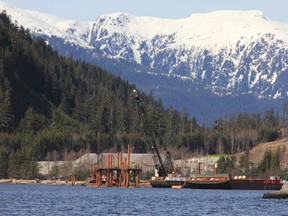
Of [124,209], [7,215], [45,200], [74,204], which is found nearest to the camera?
[7,215]

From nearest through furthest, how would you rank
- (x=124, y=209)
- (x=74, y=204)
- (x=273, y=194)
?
1. (x=124, y=209)
2. (x=74, y=204)
3. (x=273, y=194)

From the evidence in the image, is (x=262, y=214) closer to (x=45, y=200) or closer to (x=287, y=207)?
(x=287, y=207)

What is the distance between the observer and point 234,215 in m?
135

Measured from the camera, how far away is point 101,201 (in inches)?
6658

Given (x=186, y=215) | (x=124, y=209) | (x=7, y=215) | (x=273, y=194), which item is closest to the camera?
(x=7, y=215)

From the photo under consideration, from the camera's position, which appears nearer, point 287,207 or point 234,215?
point 234,215

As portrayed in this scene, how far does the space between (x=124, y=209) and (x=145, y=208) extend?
5.04m

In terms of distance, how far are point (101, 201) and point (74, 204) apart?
1282 centimetres

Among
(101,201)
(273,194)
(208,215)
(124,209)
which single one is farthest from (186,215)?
(273,194)

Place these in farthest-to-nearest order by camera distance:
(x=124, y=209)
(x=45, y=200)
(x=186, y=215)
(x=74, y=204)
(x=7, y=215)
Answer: (x=45, y=200) → (x=74, y=204) → (x=124, y=209) → (x=186, y=215) → (x=7, y=215)

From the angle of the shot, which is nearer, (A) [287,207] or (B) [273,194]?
(A) [287,207]

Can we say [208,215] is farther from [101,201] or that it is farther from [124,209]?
[101,201]

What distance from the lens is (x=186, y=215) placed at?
134 m

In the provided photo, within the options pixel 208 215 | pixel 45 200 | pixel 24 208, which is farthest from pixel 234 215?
pixel 45 200
